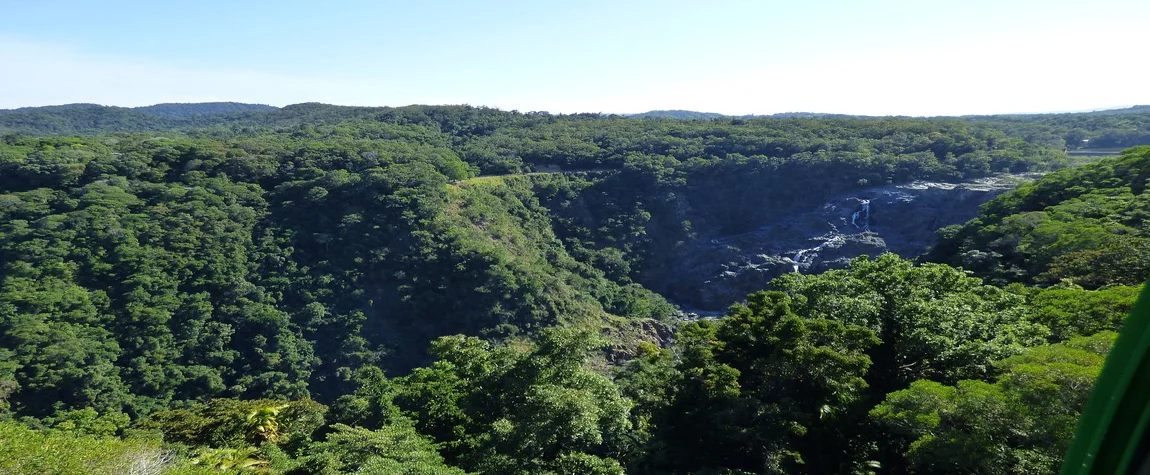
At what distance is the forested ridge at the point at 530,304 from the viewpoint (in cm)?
1376

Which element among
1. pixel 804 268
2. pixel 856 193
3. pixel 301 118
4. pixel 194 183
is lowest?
pixel 804 268

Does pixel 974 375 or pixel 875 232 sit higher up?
pixel 974 375

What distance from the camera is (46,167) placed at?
53.8 m

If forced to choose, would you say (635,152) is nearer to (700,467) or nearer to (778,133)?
(778,133)

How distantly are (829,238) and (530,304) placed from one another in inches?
1371

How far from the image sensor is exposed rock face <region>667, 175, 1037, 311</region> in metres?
63.2

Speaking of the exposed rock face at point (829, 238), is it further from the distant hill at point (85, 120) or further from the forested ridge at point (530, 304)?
the distant hill at point (85, 120)

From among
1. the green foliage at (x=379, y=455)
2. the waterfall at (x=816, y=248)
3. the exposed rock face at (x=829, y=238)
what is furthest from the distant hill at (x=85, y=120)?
the green foliage at (x=379, y=455)

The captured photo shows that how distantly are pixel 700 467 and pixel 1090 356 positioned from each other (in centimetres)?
805

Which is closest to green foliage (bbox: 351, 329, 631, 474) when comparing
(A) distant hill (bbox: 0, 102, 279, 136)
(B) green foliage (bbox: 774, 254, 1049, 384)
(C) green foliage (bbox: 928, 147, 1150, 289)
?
(B) green foliage (bbox: 774, 254, 1049, 384)

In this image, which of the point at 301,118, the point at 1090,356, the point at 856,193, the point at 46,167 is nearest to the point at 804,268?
the point at 856,193

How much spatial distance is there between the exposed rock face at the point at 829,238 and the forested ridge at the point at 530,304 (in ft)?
8.84

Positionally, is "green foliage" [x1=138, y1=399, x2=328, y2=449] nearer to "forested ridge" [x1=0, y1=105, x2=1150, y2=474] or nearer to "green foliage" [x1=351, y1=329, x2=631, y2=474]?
"forested ridge" [x1=0, y1=105, x2=1150, y2=474]

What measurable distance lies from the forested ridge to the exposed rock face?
8.84 ft
